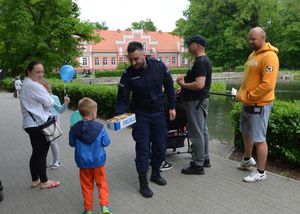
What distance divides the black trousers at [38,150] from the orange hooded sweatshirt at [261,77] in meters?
2.81

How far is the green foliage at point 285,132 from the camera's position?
5.85 m

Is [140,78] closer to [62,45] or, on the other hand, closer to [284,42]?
[62,45]


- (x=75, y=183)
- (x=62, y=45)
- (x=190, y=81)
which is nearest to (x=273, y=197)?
(x=190, y=81)

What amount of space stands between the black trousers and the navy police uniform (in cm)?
112

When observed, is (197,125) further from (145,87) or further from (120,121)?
(120,121)

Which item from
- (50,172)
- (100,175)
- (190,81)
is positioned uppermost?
(190,81)

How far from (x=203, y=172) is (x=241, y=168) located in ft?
2.08

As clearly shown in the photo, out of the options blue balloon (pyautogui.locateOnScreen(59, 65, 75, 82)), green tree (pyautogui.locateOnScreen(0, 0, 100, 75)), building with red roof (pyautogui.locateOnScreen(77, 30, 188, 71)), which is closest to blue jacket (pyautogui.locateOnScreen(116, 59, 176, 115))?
blue balloon (pyautogui.locateOnScreen(59, 65, 75, 82))

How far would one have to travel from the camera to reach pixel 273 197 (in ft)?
16.1

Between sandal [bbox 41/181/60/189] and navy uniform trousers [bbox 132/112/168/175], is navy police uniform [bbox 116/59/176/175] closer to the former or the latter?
navy uniform trousers [bbox 132/112/168/175]

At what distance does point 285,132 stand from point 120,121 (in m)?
2.80

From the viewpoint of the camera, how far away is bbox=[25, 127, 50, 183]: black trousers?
17.3 feet

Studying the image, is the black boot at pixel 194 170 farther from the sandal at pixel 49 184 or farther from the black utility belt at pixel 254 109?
the sandal at pixel 49 184

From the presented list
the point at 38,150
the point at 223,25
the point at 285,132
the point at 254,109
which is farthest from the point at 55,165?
the point at 223,25
